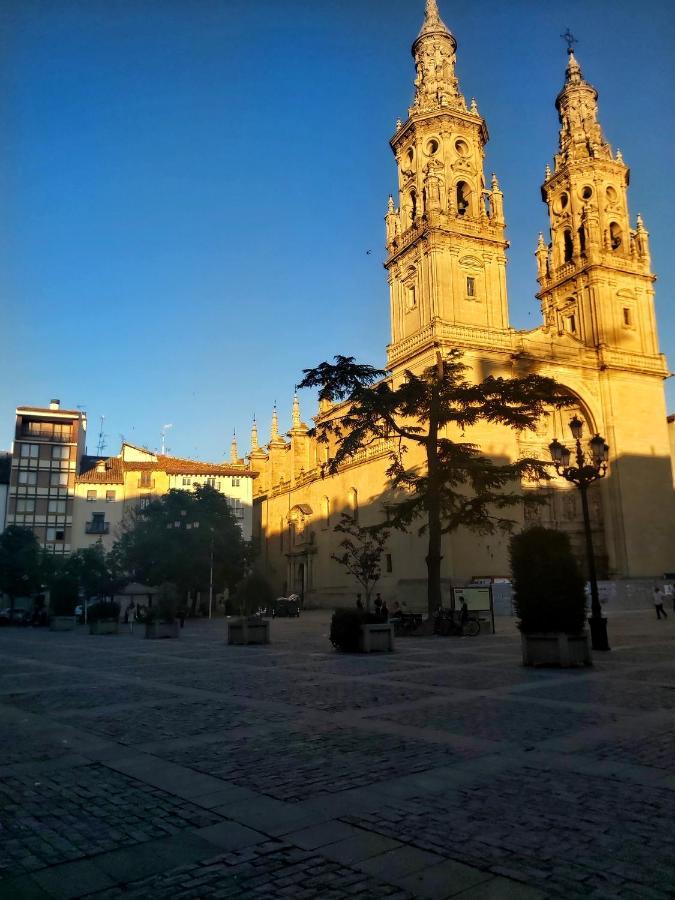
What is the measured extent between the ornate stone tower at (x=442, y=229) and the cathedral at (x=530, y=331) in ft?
0.31

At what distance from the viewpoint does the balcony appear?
229 feet

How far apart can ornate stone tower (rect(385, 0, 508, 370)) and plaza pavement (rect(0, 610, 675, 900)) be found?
34795 millimetres

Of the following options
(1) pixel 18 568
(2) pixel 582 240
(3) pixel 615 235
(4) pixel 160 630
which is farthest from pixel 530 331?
(1) pixel 18 568

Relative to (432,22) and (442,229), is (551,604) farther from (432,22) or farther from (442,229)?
(432,22)

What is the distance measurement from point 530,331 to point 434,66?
69.7 feet

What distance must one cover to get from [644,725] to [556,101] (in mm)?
64688

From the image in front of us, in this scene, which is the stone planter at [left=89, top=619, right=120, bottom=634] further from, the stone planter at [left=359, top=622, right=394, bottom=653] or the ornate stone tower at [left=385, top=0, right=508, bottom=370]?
the ornate stone tower at [left=385, top=0, right=508, bottom=370]

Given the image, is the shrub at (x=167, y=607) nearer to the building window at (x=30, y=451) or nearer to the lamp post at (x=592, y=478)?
the lamp post at (x=592, y=478)

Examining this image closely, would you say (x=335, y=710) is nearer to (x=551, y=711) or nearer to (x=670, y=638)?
(x=551, y=711)

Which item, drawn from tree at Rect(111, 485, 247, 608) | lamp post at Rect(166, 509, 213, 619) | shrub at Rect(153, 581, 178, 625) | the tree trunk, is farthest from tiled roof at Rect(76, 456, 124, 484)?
the tree trunk

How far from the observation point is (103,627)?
3128 centimetres

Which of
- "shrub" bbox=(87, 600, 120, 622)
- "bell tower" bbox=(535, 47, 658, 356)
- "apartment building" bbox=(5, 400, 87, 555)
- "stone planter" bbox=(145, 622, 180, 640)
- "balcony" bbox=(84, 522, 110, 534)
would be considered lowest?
"stone planter" bbox=(145, 622, 180, 640)

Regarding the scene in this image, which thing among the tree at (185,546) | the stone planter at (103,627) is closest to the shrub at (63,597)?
the stone planter at (103,627)

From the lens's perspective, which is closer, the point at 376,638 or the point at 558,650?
the point at 558,650
